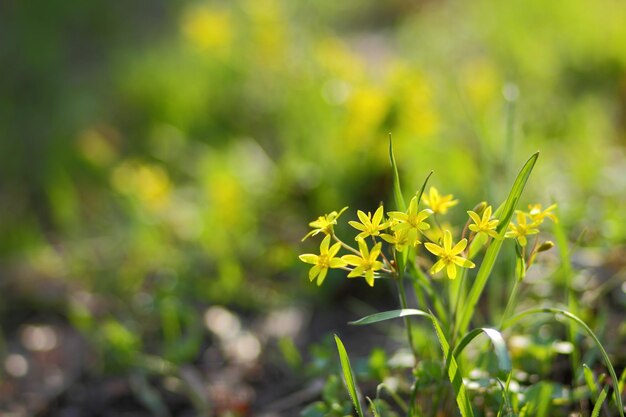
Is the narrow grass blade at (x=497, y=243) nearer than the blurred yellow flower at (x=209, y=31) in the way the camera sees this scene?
Yes

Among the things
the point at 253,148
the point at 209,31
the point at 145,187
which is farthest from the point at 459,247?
the point at 209,31

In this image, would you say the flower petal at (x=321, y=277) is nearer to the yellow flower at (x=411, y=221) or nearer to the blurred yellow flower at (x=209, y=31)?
the yellow flower at (x=411, y=221)

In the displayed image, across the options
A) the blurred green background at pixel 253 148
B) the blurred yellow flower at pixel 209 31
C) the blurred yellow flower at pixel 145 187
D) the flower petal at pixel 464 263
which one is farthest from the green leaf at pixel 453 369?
the blurred yellow flower at pixel 209 31

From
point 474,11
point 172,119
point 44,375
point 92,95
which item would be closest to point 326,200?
point 44,375

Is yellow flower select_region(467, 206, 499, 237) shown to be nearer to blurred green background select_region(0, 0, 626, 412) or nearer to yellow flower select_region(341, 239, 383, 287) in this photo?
yellow flower select_region(341, 239, 383, 287)

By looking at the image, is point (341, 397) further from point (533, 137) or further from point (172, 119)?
point (172, 119)

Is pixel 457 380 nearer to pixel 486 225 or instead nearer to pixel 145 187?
pixel 486 225

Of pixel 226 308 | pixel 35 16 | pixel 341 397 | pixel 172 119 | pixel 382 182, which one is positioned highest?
pixel 35 16
